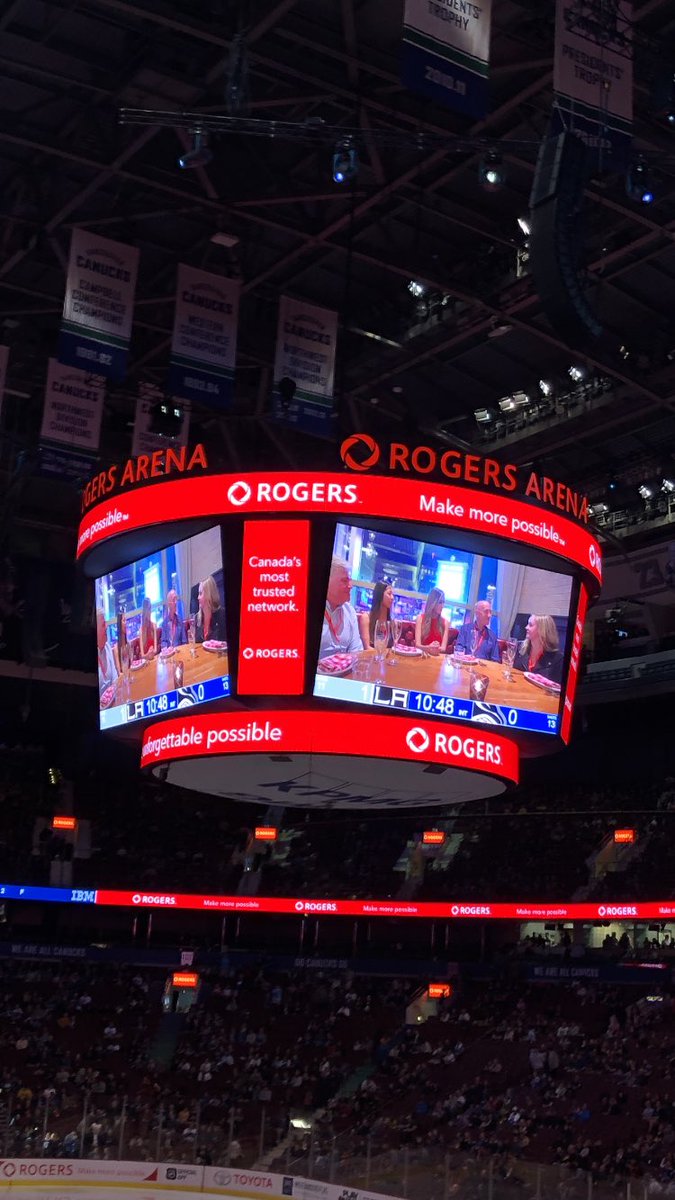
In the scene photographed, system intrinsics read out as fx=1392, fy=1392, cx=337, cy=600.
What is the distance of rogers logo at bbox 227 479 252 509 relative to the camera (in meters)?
14.5

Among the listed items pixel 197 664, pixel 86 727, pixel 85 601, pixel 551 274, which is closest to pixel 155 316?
pixel 85 601

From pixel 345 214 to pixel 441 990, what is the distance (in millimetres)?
20273

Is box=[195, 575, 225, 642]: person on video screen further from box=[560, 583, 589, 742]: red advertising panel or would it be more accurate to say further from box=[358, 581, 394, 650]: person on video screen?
box=[560, 583, 589, 742]: red advertising panel

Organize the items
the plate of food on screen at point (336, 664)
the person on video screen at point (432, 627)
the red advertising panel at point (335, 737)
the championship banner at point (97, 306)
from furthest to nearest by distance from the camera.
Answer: the championship banner at point (97, 306) < the person on video screen at point (432, 627) < the red advertising panel at point (335, 737) < the plate of food on screen at point (336, 664)

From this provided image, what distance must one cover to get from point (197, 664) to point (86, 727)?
28.5m

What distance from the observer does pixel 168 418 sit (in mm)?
25547

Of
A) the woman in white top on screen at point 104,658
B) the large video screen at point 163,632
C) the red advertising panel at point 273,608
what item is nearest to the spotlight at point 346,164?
the red advertising panel at point 273,608

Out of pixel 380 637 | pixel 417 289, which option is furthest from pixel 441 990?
pixel 380 637

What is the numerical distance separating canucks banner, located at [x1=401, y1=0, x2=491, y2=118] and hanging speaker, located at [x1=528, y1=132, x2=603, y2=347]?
0.97 metres

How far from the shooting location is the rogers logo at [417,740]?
1448 centimetres

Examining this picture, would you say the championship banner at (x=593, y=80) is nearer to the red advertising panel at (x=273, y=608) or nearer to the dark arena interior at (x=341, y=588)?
the dark arena interior at (x=341, y=588)

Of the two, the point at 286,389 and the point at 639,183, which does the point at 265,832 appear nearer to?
the point at 286,389

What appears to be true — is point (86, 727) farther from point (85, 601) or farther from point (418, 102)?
point (418, 102)

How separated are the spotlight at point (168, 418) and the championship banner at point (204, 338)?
4.69 metres
